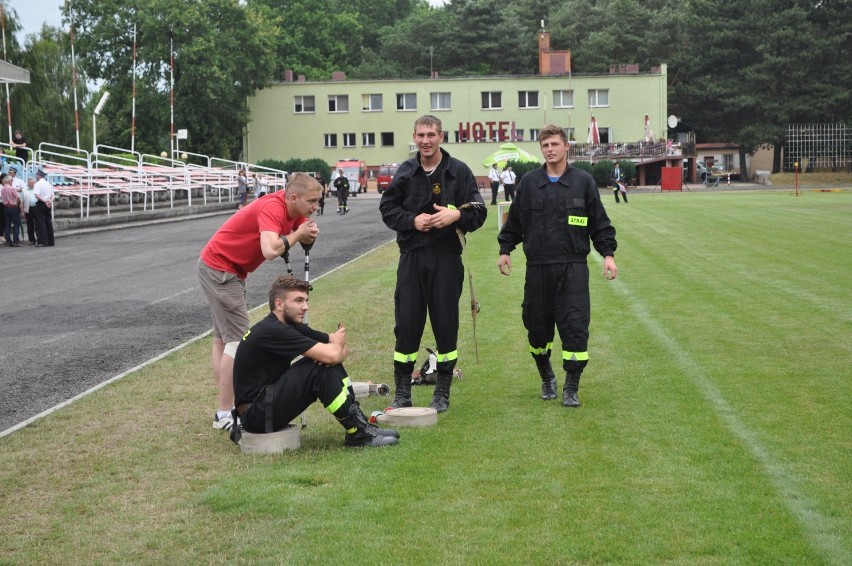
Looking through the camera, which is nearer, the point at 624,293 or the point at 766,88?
the point at 624,293

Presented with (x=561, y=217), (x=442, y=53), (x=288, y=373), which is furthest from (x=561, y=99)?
(x=288, y=373)

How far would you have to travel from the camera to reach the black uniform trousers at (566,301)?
8.48 m

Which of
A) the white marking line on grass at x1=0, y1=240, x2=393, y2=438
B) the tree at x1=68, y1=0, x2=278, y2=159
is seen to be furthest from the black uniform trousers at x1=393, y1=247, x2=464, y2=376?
the tree at x1=68, y1=0, x2=278, y2=159

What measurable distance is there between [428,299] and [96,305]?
9.06 meters

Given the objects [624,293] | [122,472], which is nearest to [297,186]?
[122,472]

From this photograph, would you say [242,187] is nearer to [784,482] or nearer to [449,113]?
[449,113]

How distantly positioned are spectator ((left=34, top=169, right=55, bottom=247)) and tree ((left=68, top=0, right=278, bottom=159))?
49.5 m

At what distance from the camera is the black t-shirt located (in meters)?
7.09

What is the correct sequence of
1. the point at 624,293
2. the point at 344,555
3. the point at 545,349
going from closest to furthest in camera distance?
the point at 344,555 < the point at 545,349 < the point at 624,293

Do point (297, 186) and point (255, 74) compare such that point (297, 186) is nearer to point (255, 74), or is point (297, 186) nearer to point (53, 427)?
point (53, 427)

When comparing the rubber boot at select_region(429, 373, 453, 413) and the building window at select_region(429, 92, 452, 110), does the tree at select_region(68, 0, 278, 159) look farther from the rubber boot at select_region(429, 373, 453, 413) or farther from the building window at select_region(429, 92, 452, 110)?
the rubber boot at select_region(429, 373, 453, 413)

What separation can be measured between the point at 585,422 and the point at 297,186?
8.41 feet

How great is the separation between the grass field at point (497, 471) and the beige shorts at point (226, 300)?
0.73 metres

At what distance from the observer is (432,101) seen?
300 feet
